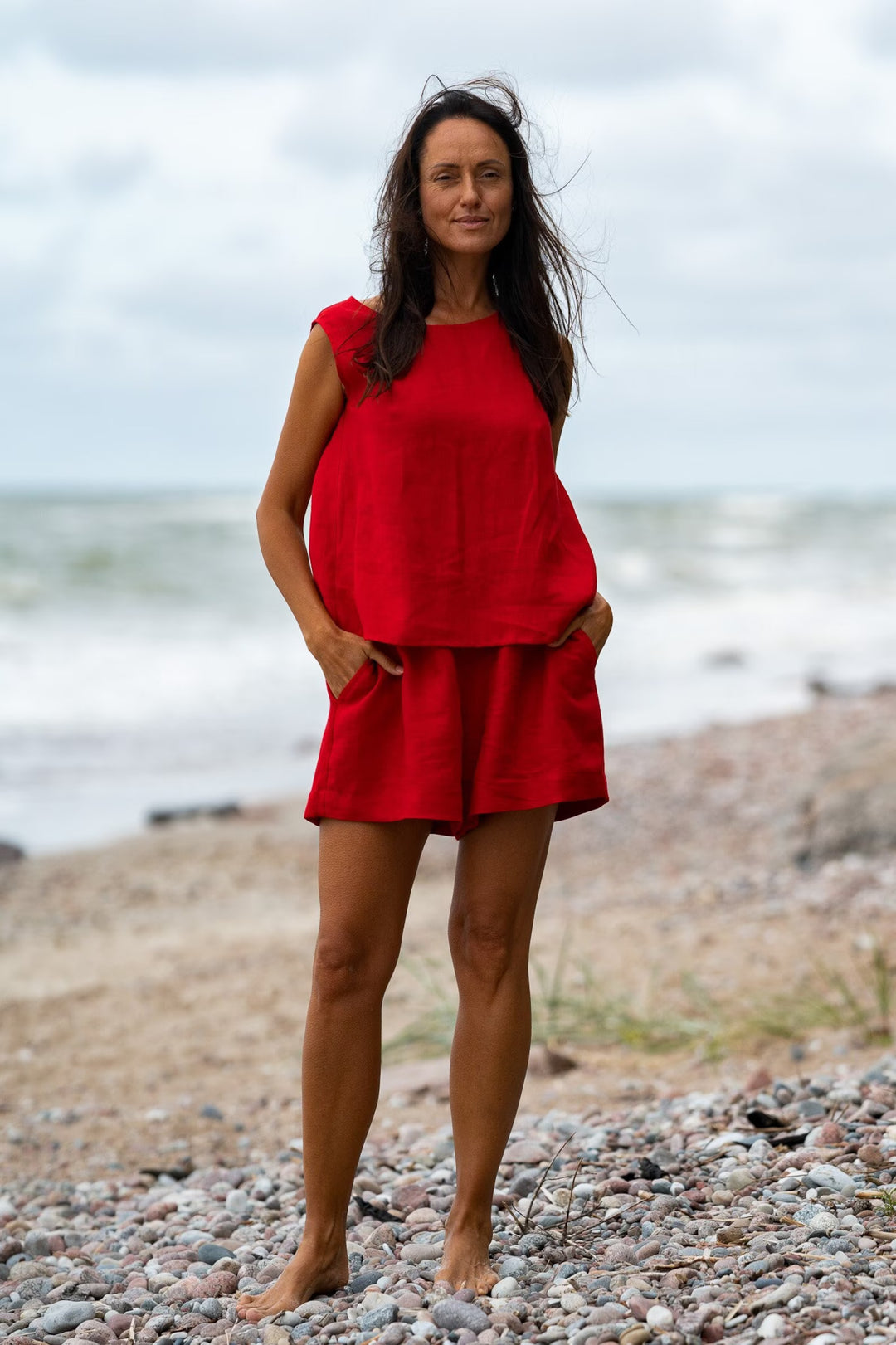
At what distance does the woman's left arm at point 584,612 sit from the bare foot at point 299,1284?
129 centimetres

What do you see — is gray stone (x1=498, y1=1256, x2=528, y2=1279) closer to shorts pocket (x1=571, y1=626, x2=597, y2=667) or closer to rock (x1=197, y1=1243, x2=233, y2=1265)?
rock (x1=197, y1=1243, x2=233, y2=1265)

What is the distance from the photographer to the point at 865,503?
6700 centimetres

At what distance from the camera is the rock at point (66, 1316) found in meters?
2.82

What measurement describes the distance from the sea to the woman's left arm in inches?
264

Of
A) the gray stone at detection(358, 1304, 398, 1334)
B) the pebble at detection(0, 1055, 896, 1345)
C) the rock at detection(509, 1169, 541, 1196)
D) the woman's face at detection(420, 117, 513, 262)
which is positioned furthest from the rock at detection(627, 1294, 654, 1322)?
the woman's face at detection(420, 117, 513, 262)

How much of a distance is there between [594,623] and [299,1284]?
55.6 inches

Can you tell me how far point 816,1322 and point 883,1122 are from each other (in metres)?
1.25

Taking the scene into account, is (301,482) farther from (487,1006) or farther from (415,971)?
(415,971)

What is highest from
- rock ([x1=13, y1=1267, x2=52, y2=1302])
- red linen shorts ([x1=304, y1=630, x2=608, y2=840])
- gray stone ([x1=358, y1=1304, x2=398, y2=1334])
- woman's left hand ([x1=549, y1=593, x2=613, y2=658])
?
woman's left hand ([x1=549, y1=593, x2=613, y2=658])

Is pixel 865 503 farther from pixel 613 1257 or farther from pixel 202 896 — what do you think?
pixel 613 1257

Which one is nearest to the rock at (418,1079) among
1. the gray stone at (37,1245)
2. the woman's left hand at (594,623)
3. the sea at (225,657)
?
the gray stone at (37,1245)

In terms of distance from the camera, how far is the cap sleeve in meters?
2.72

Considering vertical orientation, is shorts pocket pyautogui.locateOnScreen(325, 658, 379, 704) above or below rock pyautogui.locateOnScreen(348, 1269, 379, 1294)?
above

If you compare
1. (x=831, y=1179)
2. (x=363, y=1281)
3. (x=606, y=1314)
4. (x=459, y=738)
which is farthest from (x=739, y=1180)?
(x=459, y=738)
